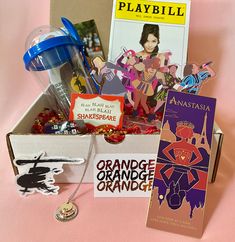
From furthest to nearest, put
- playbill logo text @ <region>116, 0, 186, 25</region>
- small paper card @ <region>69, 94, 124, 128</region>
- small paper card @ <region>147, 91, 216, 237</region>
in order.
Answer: playbill logo text @ <region>116, 0, 186, 25</region>, small paper card @ <region>69, 94, 124, 128</region>, small paper card @ <region>147, 91, 216, 237</region>

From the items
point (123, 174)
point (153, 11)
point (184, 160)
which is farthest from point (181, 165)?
point (153, 11)

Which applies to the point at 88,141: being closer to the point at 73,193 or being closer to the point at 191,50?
the point at 73,193

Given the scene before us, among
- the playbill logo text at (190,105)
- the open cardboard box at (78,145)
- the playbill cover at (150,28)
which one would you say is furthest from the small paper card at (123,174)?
the playbill cover at (150,28)

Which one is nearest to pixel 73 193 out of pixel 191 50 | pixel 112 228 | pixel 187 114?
pixel 112 228

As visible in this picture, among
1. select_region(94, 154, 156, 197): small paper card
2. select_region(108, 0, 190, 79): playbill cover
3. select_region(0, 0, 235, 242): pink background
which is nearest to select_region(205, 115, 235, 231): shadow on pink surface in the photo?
select_region(0, 0, 235, 242): pink background

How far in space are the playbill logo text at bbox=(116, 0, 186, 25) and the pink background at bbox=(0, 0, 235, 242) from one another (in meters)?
0.11

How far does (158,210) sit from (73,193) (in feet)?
0.64

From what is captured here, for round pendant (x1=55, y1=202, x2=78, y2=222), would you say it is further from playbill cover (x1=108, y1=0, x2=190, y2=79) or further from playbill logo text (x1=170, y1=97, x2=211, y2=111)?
playbill cover (x1=108, y1=0, x2=190, y2=79)

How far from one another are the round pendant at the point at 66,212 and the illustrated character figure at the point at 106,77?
266 millimetres

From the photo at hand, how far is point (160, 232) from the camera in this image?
0.61 metres

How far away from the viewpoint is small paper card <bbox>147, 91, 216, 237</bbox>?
1.94 ft

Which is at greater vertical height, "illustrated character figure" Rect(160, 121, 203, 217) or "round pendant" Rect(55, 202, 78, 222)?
"illustrated character figure" Rect(160, 121, 203, 217)

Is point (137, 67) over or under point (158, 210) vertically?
over

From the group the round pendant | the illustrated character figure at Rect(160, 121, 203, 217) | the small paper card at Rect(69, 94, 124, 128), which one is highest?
the small paper card at Rect(69, 94, 124, 128)
